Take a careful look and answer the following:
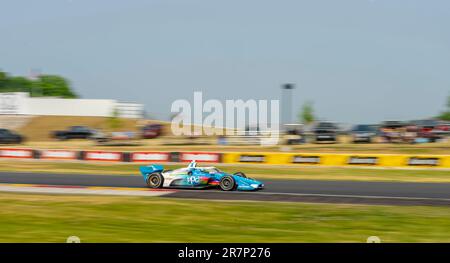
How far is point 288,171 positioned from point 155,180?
25.8 ft

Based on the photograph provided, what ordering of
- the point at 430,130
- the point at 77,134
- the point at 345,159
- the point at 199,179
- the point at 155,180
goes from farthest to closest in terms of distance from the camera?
the point at 77,134
the point at 430,130
the point at 345,159
the point at 155,180
the point at 199,179

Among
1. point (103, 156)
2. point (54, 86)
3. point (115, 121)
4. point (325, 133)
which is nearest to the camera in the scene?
point (103, 156)

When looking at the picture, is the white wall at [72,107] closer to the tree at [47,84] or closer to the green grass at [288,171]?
the green grass at [288,171]

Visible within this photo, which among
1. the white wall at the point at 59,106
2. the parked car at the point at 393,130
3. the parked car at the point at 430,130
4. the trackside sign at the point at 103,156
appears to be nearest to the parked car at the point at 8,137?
the trackside sign at the point at 103,156

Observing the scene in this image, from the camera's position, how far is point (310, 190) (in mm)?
17188

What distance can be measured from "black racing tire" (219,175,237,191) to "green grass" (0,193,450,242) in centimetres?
225

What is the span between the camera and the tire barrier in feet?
80.3

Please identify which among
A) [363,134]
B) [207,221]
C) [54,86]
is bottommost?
[363,134]

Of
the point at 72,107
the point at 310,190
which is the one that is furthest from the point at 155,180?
the point at 72,107

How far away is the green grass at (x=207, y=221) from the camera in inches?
396

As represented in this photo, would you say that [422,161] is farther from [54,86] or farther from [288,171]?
[54,86]
